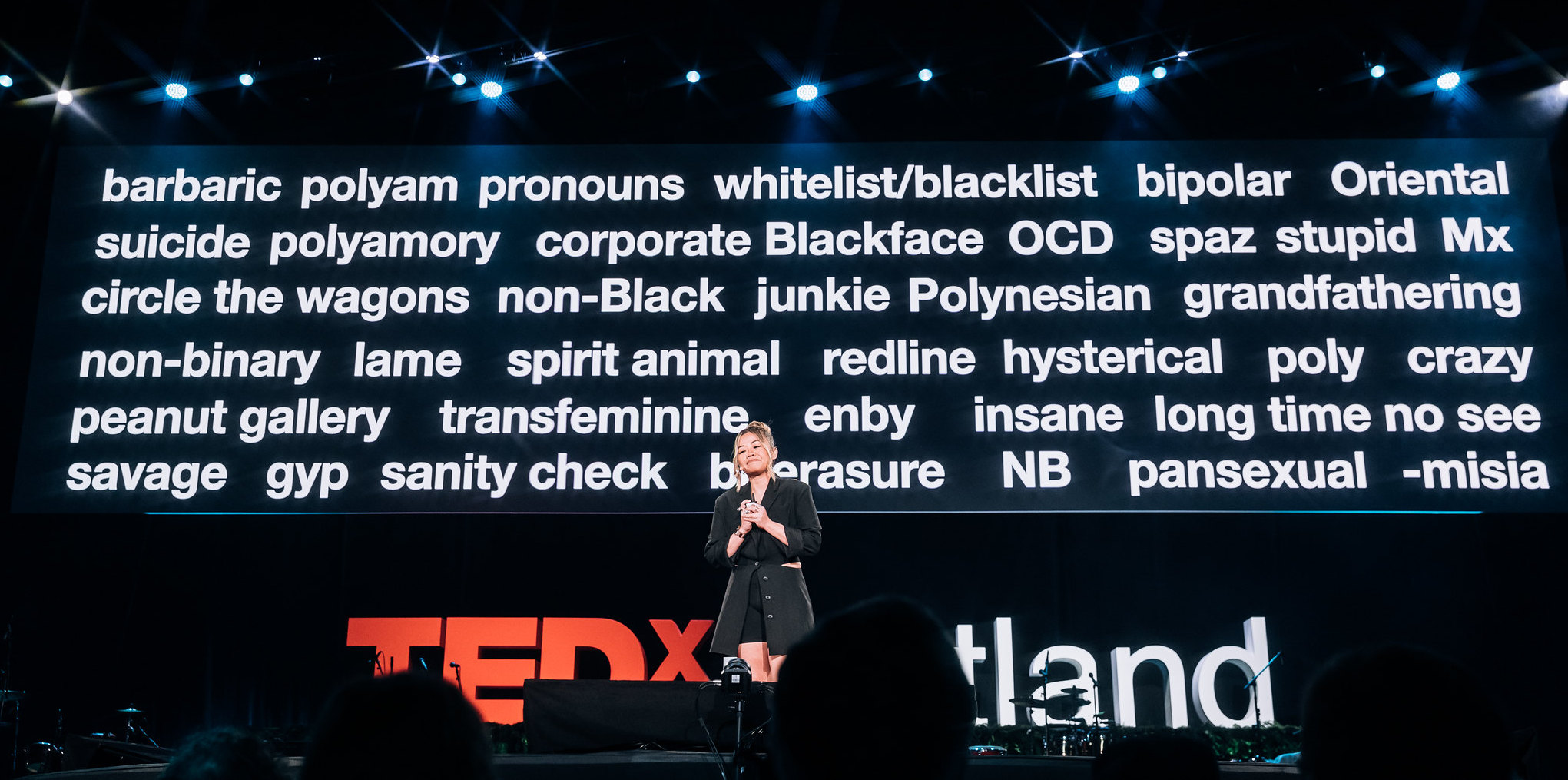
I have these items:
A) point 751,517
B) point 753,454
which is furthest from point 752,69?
point 751,517

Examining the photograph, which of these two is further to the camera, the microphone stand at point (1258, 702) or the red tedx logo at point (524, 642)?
the red tedx logo at point (524, 642)

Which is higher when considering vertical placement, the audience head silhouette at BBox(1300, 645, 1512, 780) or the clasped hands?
the clasped hands

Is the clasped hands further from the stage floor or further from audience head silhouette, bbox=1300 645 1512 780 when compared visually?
audience head silhouette, bbox=1300 645 1512 780

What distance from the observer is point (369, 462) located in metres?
5.67

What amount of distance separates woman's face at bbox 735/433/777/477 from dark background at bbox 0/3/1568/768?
180 centimetres

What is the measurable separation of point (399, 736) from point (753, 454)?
3.39 metres

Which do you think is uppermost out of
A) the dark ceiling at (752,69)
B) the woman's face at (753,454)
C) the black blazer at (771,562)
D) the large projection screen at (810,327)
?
the dark ceiling at (752,69)

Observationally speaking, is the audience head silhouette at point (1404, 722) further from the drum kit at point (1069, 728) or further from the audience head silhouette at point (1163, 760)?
the drum kit at point (1069, 728)

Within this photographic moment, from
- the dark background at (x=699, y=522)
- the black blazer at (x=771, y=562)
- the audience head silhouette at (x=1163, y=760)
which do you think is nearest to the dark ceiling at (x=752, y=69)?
the dark background at (x=699, y=522)

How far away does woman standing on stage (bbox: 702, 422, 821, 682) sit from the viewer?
433 cm

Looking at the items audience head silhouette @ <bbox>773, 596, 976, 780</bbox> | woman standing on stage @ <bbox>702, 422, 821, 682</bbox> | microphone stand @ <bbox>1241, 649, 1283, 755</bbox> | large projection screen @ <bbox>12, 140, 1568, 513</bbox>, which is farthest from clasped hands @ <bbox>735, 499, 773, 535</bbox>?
audience head silhouette @ <bbox>773, 596, 976, 780</bbox>

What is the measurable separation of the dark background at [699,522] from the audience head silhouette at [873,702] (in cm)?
516

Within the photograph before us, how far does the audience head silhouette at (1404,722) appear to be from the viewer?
1021 millimetres

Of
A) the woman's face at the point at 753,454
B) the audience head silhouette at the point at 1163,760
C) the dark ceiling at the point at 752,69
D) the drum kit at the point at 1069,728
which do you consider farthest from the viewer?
the dark ceiling at the point at 752,69
